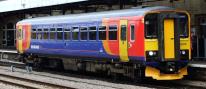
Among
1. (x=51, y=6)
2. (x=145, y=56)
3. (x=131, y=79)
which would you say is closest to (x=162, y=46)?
(x=145, y=56)

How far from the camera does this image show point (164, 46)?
17266 millimetres

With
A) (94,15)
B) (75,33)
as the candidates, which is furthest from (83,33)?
(94,15)

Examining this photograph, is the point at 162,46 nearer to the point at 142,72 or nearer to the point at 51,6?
the point at 142,72

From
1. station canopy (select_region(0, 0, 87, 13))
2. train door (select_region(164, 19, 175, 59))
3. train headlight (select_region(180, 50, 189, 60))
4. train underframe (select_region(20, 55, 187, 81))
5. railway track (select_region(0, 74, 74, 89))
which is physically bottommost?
railway track (select_region(0, 74, 74, 89))

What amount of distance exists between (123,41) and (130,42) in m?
0.47

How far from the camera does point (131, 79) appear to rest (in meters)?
18.7

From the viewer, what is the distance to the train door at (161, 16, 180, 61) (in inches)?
682

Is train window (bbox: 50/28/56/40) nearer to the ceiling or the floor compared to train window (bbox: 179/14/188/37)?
nearer to the floor

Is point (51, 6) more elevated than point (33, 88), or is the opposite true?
point (51, 6)

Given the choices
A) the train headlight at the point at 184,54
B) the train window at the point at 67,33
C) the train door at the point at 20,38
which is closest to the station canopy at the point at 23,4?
the train door at the point at 20,38

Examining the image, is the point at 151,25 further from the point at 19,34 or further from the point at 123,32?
the point at 19,34

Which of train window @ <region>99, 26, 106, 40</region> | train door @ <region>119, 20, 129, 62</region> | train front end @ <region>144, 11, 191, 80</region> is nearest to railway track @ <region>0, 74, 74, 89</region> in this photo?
train door @ <region>119, 20, 129, 62</region>

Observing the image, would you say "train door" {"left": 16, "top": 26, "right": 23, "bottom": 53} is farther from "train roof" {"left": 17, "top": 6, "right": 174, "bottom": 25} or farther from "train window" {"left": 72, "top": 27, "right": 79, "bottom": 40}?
"train window" {"left": 72, "top": 27, "right": 79, "bottom": 40}

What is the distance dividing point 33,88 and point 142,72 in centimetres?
381
